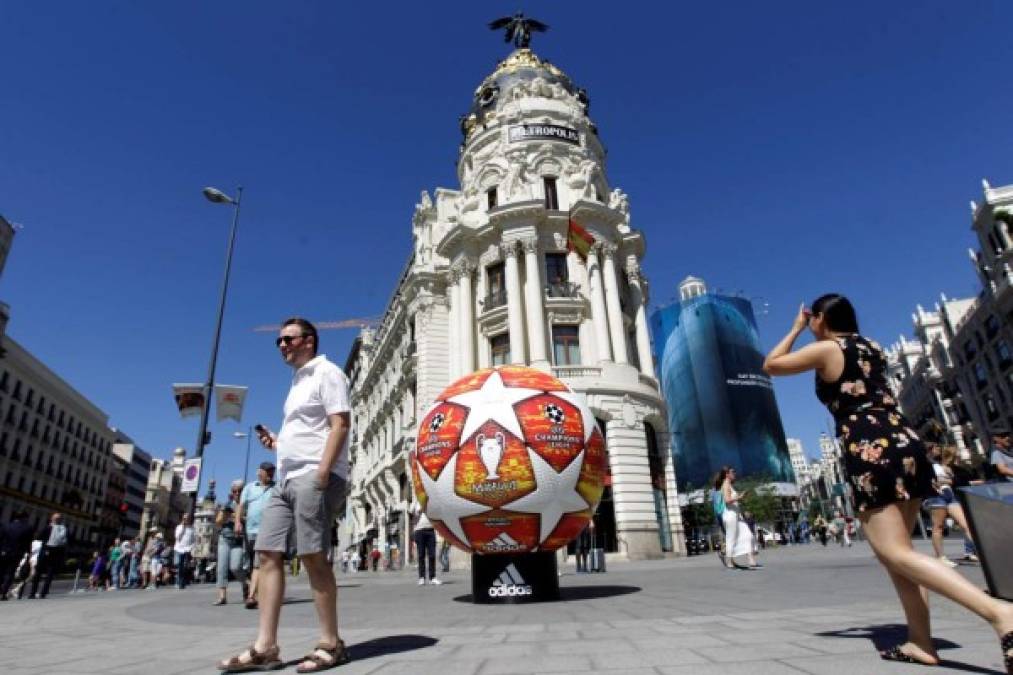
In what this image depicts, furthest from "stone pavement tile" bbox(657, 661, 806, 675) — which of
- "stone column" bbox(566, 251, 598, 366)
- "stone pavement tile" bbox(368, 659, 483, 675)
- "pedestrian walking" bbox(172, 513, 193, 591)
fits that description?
"stone column" bbox(566, 251, 598, 366)

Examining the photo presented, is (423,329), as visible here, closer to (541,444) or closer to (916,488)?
(541,444)

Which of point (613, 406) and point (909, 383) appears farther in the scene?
point (909, 383)

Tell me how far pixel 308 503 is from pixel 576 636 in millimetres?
2095

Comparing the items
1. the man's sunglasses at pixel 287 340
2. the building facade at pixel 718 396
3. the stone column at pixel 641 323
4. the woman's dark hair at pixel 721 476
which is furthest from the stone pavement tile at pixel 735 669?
the building facade at pixel 718 396

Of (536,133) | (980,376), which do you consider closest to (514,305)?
(536,133)

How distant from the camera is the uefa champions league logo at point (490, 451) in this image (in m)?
5.95

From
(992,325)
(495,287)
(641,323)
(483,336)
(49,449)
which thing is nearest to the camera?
(483,336)

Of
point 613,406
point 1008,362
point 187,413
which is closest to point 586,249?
point 613,406

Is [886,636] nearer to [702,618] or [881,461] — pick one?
[881,461]

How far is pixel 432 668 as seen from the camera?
2.92 metres

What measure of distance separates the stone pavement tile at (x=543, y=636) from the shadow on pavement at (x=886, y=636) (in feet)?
5.28

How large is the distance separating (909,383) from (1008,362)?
30140 millimetres

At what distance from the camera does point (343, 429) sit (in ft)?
11.6

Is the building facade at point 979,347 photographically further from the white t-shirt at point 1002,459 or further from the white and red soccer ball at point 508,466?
the white and red soccer ball at point 508,466
